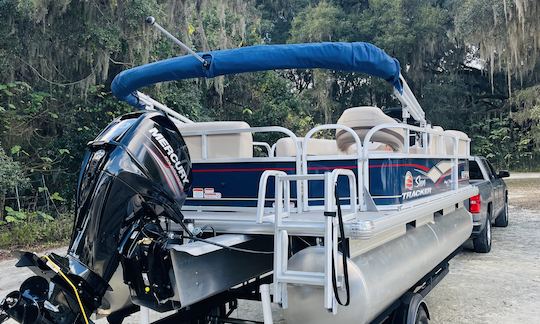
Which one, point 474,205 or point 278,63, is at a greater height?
point 278,63

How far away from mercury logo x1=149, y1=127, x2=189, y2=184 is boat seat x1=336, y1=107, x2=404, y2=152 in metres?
1.98

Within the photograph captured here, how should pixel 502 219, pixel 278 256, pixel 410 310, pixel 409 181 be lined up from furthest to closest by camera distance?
1. pixel 502 219
2. pixel 409 181
3. pixel 410 310
4. pixel 278 256

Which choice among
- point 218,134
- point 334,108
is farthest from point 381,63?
point 334,108

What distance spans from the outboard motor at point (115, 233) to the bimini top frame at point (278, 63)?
47.0 inches

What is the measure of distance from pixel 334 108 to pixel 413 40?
16.8ft

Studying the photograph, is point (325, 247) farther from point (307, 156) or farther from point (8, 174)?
point (8, 174)

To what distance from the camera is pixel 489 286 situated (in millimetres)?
6055

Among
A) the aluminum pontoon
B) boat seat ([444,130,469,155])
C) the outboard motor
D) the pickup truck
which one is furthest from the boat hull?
the pickup truck

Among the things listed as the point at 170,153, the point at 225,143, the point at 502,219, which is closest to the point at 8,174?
the point at 225,143

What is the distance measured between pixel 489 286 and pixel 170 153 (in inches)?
187

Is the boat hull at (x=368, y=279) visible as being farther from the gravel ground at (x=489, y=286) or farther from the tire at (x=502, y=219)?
the tire at (x=502, y=219)

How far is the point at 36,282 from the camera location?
7.86ft

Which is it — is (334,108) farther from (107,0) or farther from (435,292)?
(435,292)

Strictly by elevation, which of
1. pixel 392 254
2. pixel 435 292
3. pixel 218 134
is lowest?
pixel 435 292
